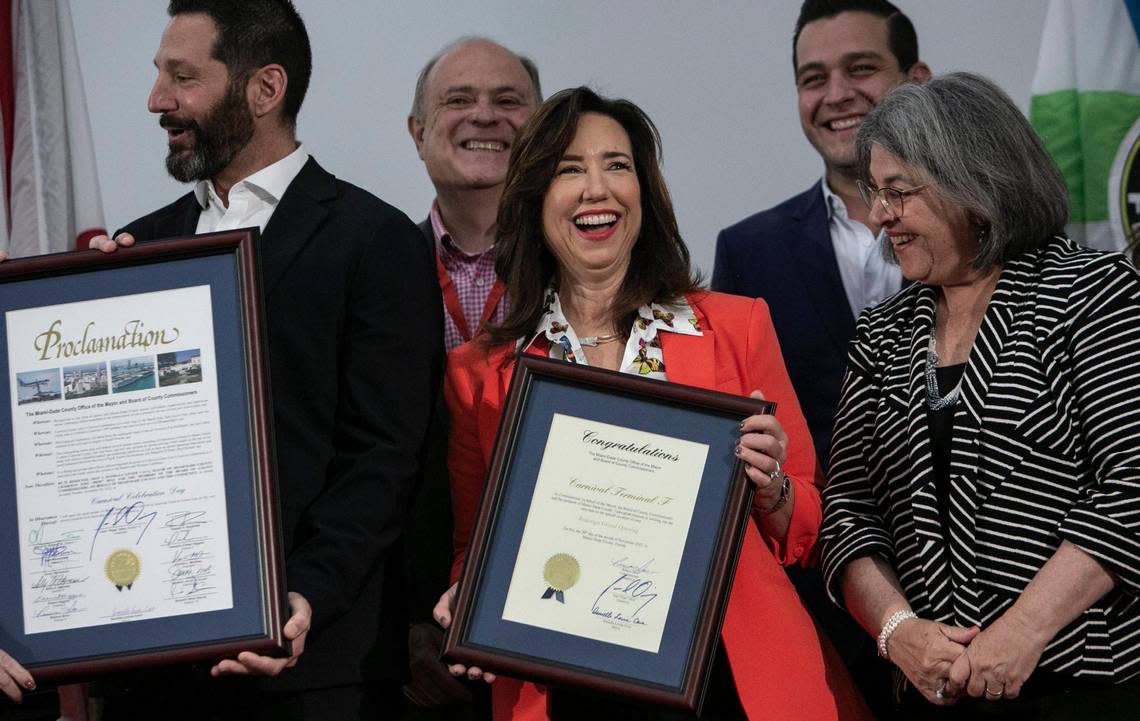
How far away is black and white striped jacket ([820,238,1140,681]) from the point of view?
2.16 meters

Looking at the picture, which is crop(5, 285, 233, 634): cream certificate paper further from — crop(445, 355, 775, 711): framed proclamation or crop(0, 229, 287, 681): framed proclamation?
crop(445, 355, 775, 711): framed proclamation

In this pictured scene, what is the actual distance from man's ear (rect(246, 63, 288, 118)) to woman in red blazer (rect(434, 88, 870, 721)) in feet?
1.53

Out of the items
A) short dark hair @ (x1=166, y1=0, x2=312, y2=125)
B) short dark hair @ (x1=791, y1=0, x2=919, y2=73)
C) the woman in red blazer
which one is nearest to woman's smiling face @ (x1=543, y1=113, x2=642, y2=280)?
the woman in red blazer

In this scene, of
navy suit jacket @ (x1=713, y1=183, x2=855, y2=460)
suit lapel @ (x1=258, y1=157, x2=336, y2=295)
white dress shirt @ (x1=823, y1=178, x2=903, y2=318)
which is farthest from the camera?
white dress shirt @ (x1=823, y1=178, x2=903, y2=318)

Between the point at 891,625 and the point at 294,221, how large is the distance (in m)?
1.26

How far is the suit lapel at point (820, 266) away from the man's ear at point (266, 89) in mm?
1386

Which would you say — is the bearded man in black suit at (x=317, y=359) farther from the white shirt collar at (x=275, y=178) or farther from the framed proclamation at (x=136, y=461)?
the framed proclamation at (x=136, y=461)

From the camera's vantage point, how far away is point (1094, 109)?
3.65m

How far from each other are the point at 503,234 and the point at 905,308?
80 centimetres

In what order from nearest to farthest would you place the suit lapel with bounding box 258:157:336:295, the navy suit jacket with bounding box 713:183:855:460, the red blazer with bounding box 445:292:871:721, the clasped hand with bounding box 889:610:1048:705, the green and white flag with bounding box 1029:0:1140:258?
the clasped hand with bounding box 889:610:1048:705 < the red blazer with bounding box 445:292:871:721 < the suit lapel with bounding box 258:157:336:295 < the navy suit jacket with bounding box 713:183:855:460 < the green and white flag with bounding box 1029:0:1140:258

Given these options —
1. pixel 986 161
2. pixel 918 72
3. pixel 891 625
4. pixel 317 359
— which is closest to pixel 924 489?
pixel 891 625
